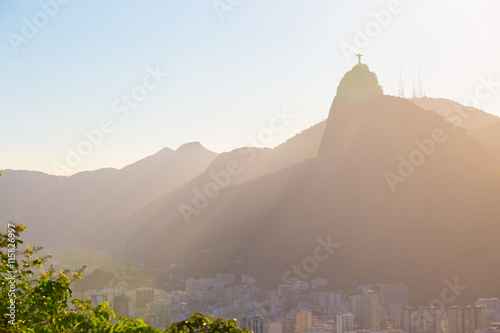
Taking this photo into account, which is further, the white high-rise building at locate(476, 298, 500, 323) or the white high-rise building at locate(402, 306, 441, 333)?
the white high-rise building at locate(476, 298, 500, 323)

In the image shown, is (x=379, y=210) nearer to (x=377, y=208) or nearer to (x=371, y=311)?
(x=377, y=208)

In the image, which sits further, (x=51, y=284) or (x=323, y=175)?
(x=323, y=175)

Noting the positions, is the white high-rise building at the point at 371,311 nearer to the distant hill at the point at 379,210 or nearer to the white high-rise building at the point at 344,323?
the white high-rise building at the point at 344,323

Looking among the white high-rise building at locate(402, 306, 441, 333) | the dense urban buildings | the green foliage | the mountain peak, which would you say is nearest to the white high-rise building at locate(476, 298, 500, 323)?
the dense urban buildings

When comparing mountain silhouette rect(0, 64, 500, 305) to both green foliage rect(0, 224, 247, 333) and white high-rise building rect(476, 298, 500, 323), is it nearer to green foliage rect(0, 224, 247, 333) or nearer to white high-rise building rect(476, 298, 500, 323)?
white high-rise building rect(476, 298, 500, 323)

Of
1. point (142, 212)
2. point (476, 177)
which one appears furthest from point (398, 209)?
point (142, 212)

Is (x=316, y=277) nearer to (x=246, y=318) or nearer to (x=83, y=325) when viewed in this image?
(x=246, y=318)

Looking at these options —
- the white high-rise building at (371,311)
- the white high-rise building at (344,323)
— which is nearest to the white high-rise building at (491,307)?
the white high-rise building at (371,311)
